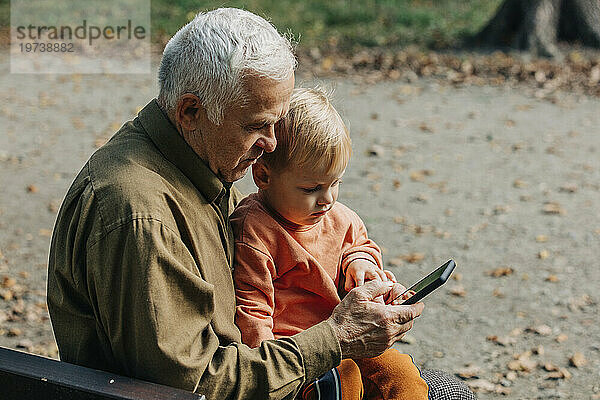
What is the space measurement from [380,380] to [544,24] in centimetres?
998

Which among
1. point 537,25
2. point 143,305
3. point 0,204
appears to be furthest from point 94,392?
point 537,25

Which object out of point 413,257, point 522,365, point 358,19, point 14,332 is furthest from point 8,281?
point 358,19

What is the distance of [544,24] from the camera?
1155 centimetres

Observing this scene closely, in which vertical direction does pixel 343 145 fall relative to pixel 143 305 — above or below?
above

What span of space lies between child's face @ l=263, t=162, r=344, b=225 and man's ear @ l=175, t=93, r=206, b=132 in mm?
379

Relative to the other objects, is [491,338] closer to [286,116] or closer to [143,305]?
[286,116]

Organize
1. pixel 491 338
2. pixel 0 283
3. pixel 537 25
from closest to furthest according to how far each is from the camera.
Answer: pixel 491 338 → pixel 0 283 → pixel 537 25

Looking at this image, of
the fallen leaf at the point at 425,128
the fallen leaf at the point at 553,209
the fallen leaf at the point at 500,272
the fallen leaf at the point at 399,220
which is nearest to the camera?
the fallen leaf at the point at 500,272

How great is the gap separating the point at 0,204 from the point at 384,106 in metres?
4.67

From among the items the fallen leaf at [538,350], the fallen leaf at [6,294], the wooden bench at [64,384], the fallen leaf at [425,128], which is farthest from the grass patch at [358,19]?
the wooden bench at [64,384]

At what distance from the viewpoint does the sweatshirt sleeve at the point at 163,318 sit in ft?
6.52

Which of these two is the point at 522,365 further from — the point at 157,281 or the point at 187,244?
the point at 157,281

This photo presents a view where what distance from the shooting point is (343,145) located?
2492 millimetres

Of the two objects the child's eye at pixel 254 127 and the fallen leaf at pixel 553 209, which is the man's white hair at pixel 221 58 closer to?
the child's eye at pixel 254 127
